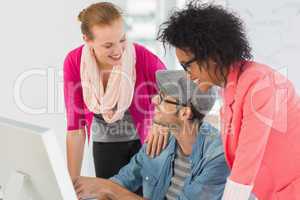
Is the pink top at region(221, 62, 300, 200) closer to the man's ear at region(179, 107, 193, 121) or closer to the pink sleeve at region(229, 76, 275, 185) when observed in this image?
the pink sleeve at region(229, 76, 275, 185)

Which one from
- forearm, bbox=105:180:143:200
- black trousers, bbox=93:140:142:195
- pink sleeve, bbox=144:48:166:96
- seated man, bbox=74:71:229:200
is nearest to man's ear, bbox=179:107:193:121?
seated man, bbox=74:71:229:200

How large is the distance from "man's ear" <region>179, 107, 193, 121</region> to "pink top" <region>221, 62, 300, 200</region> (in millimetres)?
203

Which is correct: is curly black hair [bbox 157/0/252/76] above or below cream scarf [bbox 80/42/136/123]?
above

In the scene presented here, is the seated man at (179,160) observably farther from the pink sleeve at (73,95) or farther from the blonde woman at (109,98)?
the pink sleeve at (73,95)

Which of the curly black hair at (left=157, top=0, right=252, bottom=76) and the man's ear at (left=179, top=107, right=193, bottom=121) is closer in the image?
the curly black hair at (left=157, top=0, right=252, bottom=76)

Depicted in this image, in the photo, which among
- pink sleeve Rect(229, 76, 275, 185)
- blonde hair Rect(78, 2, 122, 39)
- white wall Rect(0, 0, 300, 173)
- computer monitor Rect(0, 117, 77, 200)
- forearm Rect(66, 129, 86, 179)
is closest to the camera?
Answer: computer monitor Rect(0, 117, 77, 200)

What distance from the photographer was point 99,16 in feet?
6.24

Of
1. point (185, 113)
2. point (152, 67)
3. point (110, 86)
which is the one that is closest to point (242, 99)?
point (185, 113)

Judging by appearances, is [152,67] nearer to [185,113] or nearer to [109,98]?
[109,98]

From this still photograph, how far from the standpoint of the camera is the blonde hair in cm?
190

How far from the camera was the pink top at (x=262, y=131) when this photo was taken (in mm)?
1186

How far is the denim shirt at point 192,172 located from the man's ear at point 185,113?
0.06m

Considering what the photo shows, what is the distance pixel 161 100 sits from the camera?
5.30 feet

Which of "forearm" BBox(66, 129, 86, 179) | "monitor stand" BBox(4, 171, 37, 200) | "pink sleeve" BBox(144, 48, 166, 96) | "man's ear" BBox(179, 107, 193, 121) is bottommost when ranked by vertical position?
"forearm" BBox(66, 129, 86, 179)
